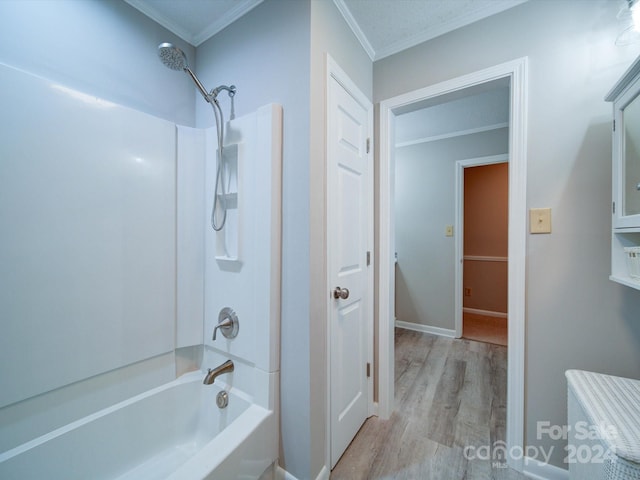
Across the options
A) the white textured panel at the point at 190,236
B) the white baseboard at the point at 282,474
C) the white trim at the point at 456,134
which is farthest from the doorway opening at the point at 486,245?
the white textured panel at the point at 190,236

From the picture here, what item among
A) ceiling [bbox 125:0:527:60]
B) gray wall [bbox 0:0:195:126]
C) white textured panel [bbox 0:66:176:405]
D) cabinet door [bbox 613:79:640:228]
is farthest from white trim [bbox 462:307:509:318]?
gray wall [bbox 0:0:195:126]

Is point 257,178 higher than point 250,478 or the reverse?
higher

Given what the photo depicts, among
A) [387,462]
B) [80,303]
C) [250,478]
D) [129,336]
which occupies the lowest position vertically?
[387,462]

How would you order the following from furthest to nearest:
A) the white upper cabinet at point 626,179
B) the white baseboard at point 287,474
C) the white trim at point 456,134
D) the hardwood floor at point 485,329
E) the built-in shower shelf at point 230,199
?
the hardwood floor at point 485,329 → the white trim at point 456,134 → the built-in shower shelf at point 230,199 → the white baseboard at point 287,474 → the white upper cabinet at point 626,179

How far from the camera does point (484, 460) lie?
135 cm

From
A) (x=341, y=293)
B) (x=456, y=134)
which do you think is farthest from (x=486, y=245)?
(x=341, y=293)

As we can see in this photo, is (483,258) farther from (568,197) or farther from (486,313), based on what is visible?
(568,197)

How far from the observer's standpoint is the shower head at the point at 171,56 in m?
1.05

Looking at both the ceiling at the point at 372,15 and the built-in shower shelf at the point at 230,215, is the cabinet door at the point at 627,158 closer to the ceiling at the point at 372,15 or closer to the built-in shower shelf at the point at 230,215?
the ceiling at the point at 372,15

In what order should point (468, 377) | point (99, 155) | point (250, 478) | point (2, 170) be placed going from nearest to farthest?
1. point (2, 170)
2. point (250, 478)
3. point (99, 155)
4. point (468, 377)

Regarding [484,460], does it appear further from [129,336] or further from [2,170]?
[2,170]

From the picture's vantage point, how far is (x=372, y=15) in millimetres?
1394

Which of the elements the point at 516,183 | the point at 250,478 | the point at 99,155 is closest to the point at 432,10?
the point at 516,183

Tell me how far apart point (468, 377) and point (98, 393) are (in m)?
2.54
